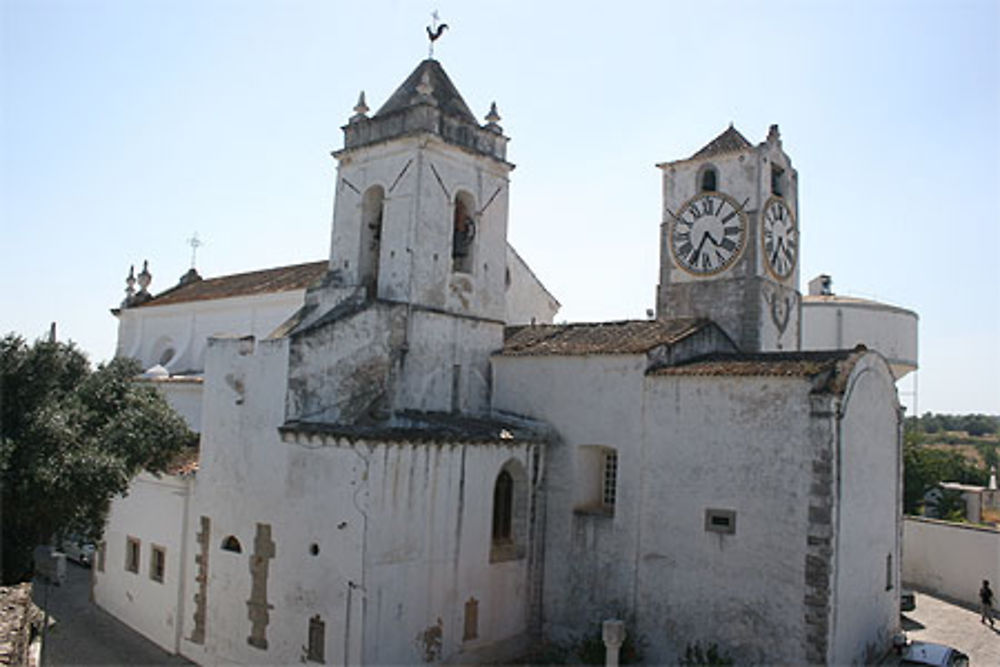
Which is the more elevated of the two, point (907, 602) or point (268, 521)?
point (268, 521)

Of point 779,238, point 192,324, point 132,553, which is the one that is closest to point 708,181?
point 779,238

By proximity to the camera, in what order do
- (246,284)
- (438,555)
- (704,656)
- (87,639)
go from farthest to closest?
(246,284), (87,639), (438,555), (704,656)

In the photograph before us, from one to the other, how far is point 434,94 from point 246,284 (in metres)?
12.4

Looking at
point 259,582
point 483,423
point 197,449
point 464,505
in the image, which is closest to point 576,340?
point 483,423

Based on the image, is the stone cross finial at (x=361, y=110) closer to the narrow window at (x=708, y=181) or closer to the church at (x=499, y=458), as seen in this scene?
the church at (x=499, y=458)

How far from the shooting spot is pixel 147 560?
2106 cm

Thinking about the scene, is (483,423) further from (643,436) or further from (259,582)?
(259,582)

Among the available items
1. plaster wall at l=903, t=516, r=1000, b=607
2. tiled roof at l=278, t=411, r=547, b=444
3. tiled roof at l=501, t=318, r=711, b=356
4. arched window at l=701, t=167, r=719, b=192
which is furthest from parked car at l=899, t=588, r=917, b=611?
arched window at l=701, t=167, r=719, b=192

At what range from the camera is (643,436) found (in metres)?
18.1

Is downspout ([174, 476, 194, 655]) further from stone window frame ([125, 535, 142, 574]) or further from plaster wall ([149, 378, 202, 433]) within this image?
plaster wall ([149, 378, 202, 433])

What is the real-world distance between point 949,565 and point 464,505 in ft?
59.0

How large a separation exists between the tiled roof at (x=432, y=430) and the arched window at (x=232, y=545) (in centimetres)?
299

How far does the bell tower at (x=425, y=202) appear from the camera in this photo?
19.2m

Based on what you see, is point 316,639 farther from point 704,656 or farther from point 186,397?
point 186,397
